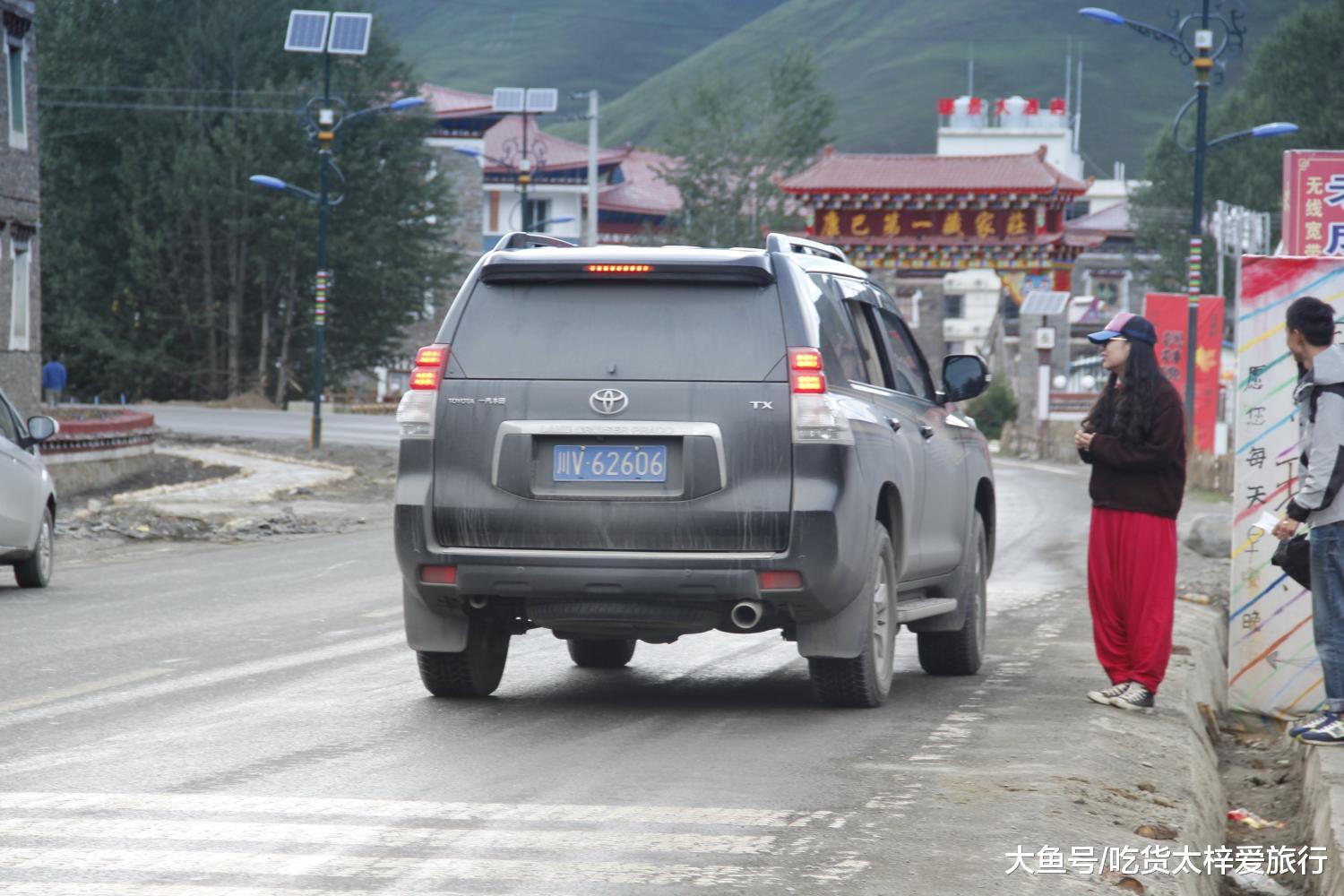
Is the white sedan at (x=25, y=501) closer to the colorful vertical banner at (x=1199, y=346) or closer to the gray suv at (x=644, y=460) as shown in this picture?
the gray suv at (x=644, y=460)

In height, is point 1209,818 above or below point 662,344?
below

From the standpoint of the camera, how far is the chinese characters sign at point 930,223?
61.2 m

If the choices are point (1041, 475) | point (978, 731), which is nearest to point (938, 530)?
point (978, 731)

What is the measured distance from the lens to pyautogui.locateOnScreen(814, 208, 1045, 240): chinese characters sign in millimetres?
61156

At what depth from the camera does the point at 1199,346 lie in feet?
123

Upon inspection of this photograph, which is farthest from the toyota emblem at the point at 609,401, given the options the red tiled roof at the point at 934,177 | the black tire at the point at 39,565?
the red tiled roof at the point at 934,177

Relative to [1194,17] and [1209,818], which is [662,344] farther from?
[1194,17]

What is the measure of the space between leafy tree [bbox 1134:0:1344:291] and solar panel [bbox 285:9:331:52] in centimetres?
4075

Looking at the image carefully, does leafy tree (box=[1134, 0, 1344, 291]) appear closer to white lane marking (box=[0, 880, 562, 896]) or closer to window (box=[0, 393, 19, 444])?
window (box=[0, 393, 19, 444])

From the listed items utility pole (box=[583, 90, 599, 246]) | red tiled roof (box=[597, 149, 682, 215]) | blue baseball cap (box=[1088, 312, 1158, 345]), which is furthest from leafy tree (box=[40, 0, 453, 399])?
blue baseball cap (box=[1088, 312, 1158, 345])

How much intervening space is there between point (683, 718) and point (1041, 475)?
1402 inches

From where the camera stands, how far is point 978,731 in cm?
860

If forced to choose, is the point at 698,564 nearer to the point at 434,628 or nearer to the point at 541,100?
the point at 434,628

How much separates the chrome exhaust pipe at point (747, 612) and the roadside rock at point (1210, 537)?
13.9 meters
